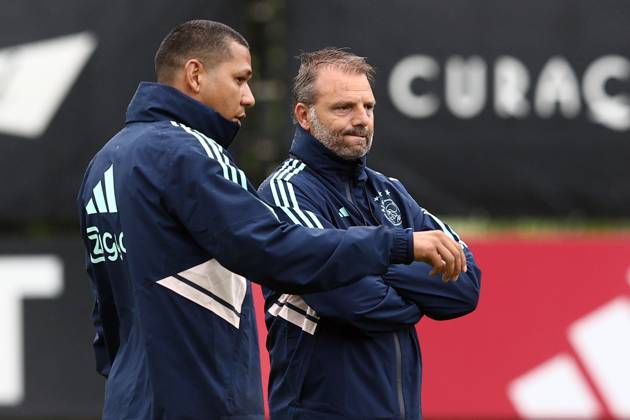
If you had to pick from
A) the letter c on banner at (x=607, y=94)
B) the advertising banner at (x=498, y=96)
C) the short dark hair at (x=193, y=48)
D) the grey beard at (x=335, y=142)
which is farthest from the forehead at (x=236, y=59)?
the letter c on banner at (x=607, y=94)

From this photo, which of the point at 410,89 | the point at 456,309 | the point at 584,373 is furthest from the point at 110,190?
the point at 584,373

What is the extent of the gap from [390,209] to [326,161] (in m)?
0.28

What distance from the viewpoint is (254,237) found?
11.9ft

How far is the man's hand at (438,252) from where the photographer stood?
12.3ft

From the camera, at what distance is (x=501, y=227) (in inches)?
301

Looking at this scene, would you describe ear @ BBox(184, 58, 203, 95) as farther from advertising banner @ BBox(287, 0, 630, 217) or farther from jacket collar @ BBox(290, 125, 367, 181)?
advertising banner @ BBox(287, 0, 630, 217)

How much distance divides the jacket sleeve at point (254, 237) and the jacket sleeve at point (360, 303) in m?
0.52

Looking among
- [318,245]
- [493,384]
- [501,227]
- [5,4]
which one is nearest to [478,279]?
[318,245]

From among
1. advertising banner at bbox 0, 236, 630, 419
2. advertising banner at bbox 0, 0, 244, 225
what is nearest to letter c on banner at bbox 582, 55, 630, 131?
advertising banner at bbox 0, 236, 630, 419

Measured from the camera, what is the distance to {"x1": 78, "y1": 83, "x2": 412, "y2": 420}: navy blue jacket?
365 cm

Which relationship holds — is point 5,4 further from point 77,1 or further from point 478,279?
point 478,279

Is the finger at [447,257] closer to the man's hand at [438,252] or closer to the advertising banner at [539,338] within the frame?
the man's hand at [438,252]

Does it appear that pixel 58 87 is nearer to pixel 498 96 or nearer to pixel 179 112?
pixel 498 96

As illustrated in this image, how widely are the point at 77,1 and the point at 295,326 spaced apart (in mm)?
3422
